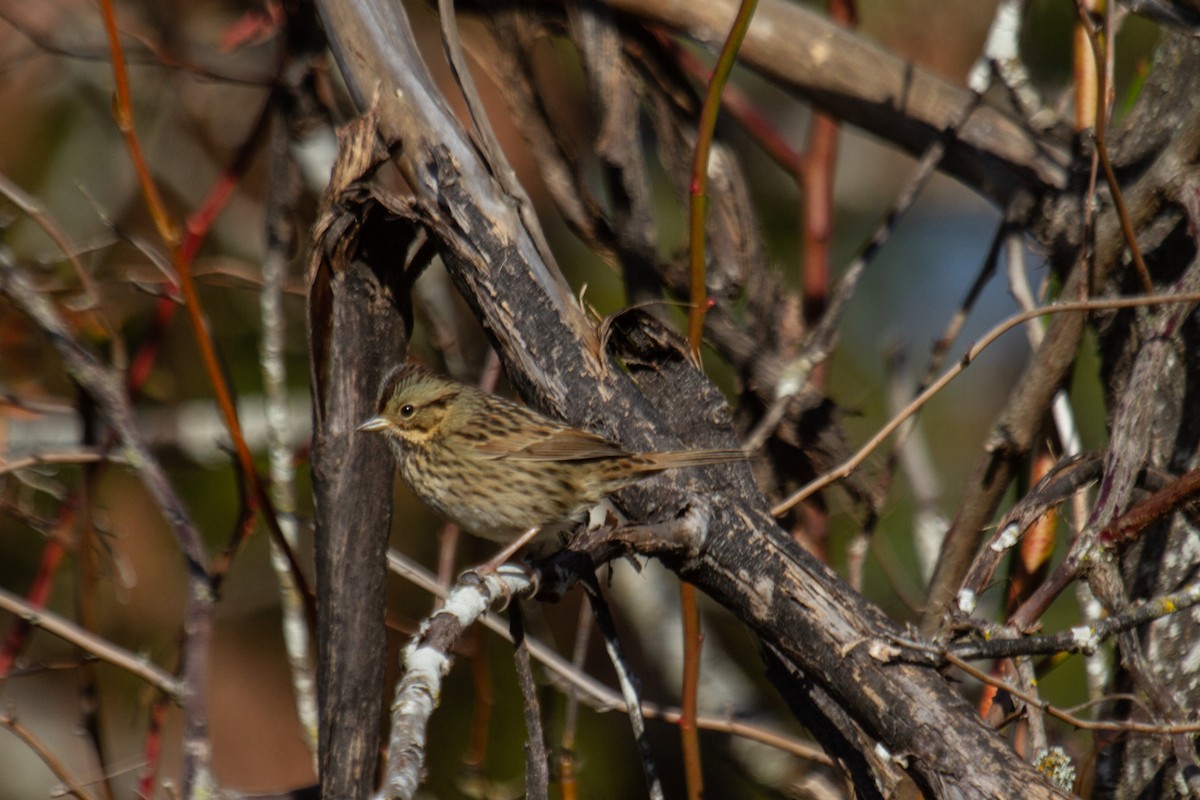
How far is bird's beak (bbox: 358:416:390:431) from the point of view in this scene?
9.71ft

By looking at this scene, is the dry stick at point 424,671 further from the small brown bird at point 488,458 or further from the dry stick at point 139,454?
the dry stick at point 139,454

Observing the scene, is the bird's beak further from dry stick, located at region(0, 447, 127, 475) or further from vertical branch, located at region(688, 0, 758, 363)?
dry stick, located at region(0, 447, 127, 475)

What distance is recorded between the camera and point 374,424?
2994mm

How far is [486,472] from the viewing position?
3.62 m

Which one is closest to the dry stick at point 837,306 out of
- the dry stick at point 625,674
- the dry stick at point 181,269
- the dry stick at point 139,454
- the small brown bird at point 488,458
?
the small brown bird at point 488,458

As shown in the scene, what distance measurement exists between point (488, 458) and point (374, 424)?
670 millimetres

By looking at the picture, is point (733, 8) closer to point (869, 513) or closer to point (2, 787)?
point (869, 513)

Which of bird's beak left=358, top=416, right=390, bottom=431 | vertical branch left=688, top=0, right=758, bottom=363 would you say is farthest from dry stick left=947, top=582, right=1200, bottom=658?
bird's beak left=358, top=416, right=390, bottom=431

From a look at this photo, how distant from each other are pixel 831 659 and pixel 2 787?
497 cm

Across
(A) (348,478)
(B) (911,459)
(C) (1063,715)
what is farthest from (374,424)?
(B) (911,459)

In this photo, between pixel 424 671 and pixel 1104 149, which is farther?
pixel 1104 149

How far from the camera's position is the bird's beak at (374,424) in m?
2.96

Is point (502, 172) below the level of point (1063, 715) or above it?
above

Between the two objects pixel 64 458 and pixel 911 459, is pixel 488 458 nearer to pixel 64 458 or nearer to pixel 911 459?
pixel 64 458
